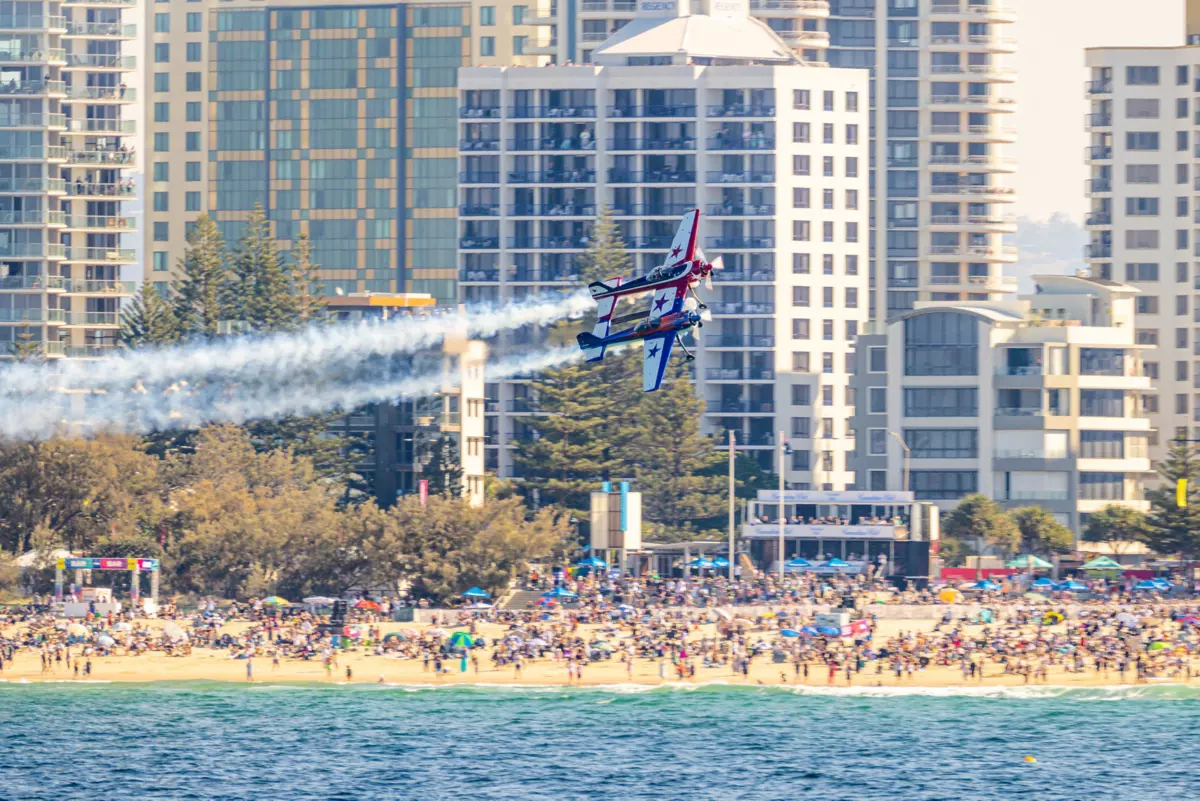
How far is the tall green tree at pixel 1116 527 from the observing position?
17325 centimetres

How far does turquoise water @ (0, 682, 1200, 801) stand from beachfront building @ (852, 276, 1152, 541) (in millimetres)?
28818

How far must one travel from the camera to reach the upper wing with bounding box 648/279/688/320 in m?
107

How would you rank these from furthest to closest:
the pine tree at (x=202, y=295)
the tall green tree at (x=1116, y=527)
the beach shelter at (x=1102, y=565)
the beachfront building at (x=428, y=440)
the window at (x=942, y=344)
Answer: the pine tree at (x=202, y=295) < the window at (x=942, y=344) < the tall green tree at (x=1116, y=527) < the beachfront building at (x=428, y=440) < the beach shelter at (x=1102, y=565)

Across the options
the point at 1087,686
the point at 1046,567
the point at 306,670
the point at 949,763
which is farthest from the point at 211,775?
the point at 1046,567

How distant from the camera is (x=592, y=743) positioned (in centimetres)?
13862

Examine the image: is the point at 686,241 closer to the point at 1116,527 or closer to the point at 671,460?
the point at 1116,527

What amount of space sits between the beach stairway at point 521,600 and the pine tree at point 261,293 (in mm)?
42074

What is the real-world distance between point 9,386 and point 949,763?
56.8m

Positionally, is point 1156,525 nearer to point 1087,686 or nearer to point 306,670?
point 1087,686

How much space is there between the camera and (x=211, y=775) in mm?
130000

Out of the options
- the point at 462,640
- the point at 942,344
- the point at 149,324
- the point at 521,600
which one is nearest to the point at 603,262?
the point at 942,344

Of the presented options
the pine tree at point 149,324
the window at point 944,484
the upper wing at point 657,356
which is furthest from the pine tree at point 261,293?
the upper wing at point 657,356

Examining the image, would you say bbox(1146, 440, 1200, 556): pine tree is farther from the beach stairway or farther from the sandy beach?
the beach stairway

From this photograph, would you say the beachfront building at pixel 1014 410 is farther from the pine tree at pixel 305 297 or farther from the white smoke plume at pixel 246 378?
the pine tree at pixel 305 297
